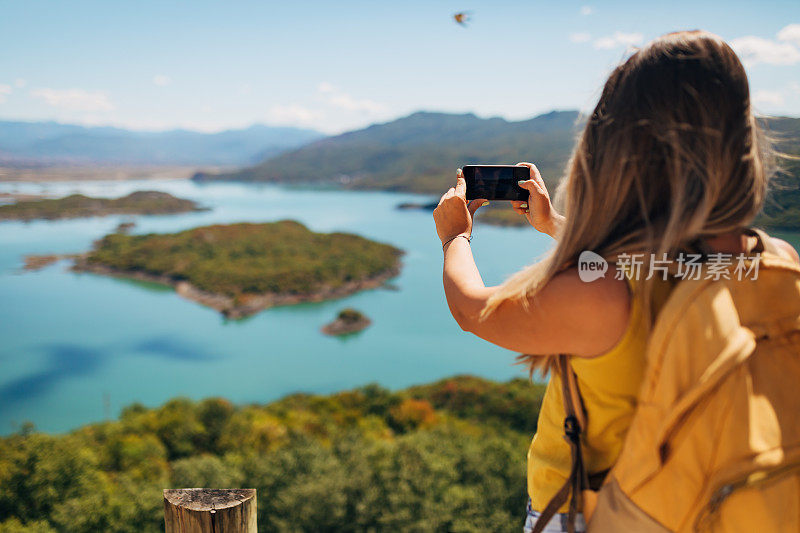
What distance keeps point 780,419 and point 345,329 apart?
74.0 feet

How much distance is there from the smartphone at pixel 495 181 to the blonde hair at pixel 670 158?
357 mm

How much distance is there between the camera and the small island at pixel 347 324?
22750 millimetres

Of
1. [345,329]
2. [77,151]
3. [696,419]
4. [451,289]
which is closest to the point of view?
[696,419]

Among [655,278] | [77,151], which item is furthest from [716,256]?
[77,151]

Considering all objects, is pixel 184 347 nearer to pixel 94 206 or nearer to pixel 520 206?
pixel 520 206

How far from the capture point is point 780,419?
57 centimetres

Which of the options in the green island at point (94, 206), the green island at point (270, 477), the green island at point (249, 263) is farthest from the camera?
the green island at point (94, 206)

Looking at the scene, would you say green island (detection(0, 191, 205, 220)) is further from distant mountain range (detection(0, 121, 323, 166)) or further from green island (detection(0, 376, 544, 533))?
distant mountain range (detection(0, 121, 323, 166))

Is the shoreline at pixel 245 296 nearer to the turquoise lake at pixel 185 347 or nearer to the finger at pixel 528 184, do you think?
the turquoise lake at pixel 185 347

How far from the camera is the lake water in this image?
697 inches

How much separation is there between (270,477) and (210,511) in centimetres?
740

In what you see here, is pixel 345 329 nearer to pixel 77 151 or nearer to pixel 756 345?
pixel 756 345

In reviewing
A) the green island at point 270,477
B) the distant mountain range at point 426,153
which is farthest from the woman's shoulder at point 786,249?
the green island at point 270,477

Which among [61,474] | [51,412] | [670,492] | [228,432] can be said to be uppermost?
[670,492]
